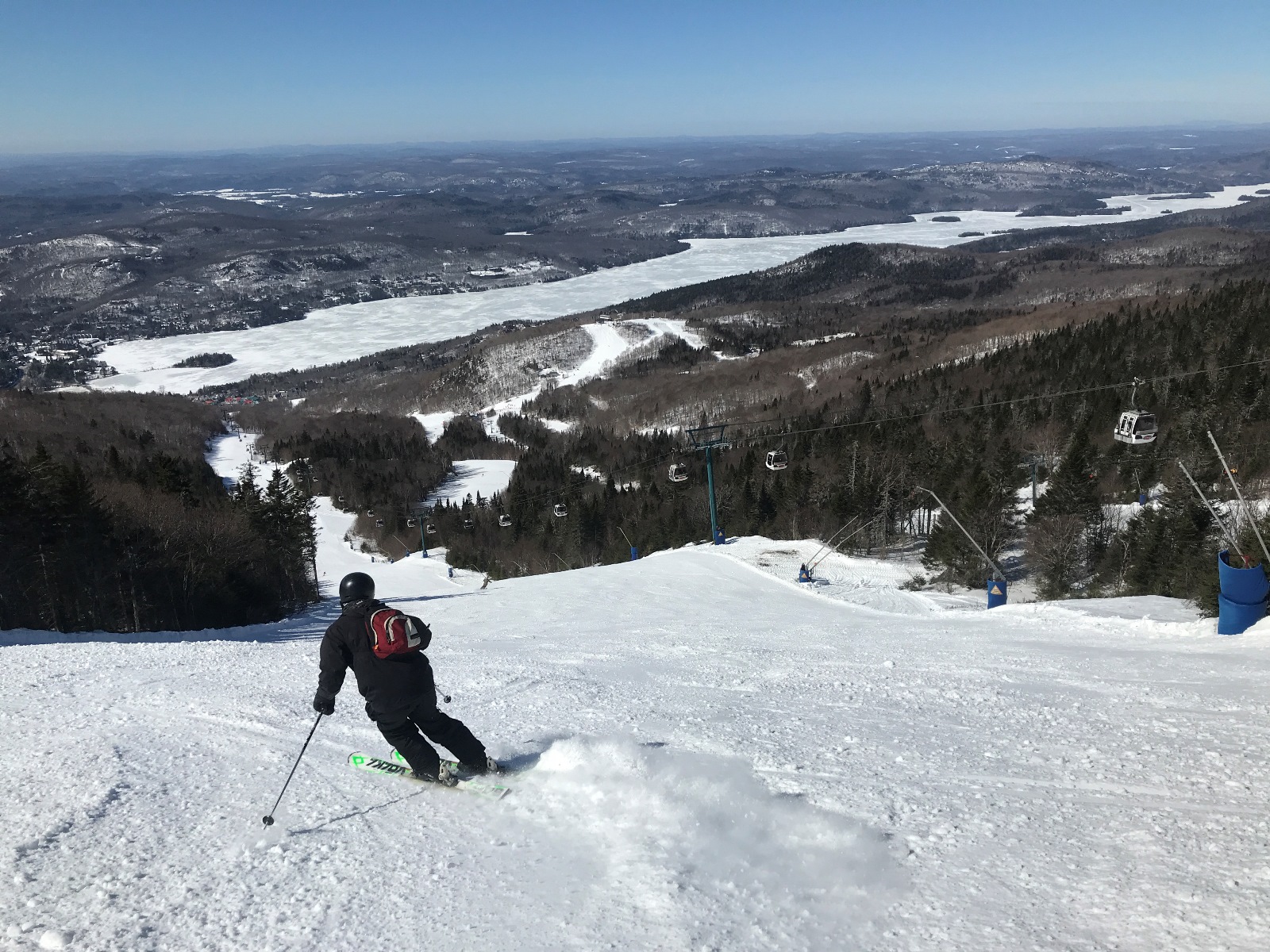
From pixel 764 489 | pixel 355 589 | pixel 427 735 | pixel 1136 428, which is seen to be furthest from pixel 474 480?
pixel 355 589

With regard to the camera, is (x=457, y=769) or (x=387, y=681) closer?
(x=387, y=681)

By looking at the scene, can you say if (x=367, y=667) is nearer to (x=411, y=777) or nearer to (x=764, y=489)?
(x=411, y=777)

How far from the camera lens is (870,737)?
25.5ft

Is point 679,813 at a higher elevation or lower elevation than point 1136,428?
higher

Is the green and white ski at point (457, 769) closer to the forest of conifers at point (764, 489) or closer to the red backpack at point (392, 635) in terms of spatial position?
the red backpack at point (392, 635)

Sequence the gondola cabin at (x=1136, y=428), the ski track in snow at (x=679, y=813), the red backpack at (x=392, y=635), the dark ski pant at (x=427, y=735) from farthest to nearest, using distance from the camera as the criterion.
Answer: the gondola cabin at (x=1136, y=428) < the dark ski pant at (x=427, y=735) < the red backpack at (x=392, y=635) < the ski track in snow at (x=679, y=813)

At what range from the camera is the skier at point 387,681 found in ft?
22.0

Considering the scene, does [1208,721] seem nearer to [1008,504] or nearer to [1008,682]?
[1008,682]

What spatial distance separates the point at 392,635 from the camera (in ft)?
21.7

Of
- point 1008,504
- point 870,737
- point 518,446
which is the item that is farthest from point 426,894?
point 518,446

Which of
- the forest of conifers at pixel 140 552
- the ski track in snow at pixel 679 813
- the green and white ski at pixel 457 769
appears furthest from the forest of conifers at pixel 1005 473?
the forest of conifers at pixel 140 552

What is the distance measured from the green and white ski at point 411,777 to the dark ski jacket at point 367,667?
0.66 meters

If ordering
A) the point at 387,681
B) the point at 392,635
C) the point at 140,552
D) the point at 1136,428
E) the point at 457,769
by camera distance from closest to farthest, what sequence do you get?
1. the point at 392,635
2. the point at 387,681
3. the point at 457,769
4. the point at 1136,428
5. the point at 140,552

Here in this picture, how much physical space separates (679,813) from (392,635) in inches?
108
